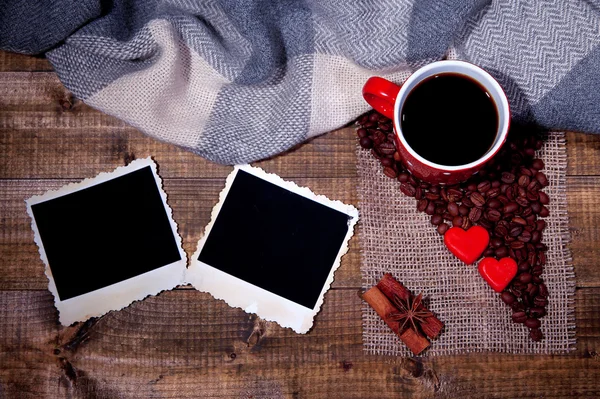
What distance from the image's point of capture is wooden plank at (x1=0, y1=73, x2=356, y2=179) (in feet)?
3.19

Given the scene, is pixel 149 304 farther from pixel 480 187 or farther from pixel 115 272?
pixel 480 187

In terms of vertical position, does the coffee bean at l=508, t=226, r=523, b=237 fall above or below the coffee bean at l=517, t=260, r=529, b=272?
above

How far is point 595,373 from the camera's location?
3.11 feet

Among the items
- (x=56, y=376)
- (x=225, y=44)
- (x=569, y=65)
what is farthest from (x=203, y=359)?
(x=569, y=65)

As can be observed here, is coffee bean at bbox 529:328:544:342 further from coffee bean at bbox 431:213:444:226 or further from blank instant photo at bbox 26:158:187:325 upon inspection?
blank instant photo at bbox 26:158:187:325

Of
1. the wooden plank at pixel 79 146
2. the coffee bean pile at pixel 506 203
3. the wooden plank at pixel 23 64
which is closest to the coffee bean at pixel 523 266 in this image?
the coffee bean pile at pixel 506 203

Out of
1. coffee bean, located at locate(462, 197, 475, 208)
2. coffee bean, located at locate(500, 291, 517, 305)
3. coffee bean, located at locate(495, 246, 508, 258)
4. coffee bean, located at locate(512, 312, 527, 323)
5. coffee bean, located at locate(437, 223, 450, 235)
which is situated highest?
coffee bean, located at locate(462, 197, 475, 208)

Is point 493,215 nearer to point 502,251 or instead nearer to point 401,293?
point 502,251

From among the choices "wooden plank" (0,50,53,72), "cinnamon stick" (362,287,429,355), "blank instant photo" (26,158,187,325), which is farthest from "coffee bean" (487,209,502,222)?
"wooden plank" (0,50,53,72)

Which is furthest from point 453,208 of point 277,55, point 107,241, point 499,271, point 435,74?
point 107,241

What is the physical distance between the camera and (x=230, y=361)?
0.95 m

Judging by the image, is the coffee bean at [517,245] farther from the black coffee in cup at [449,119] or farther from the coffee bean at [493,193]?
the black coffee in cup at [449,119]

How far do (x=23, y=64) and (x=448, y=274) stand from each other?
824 mm

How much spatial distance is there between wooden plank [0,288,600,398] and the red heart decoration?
6.7 inches
